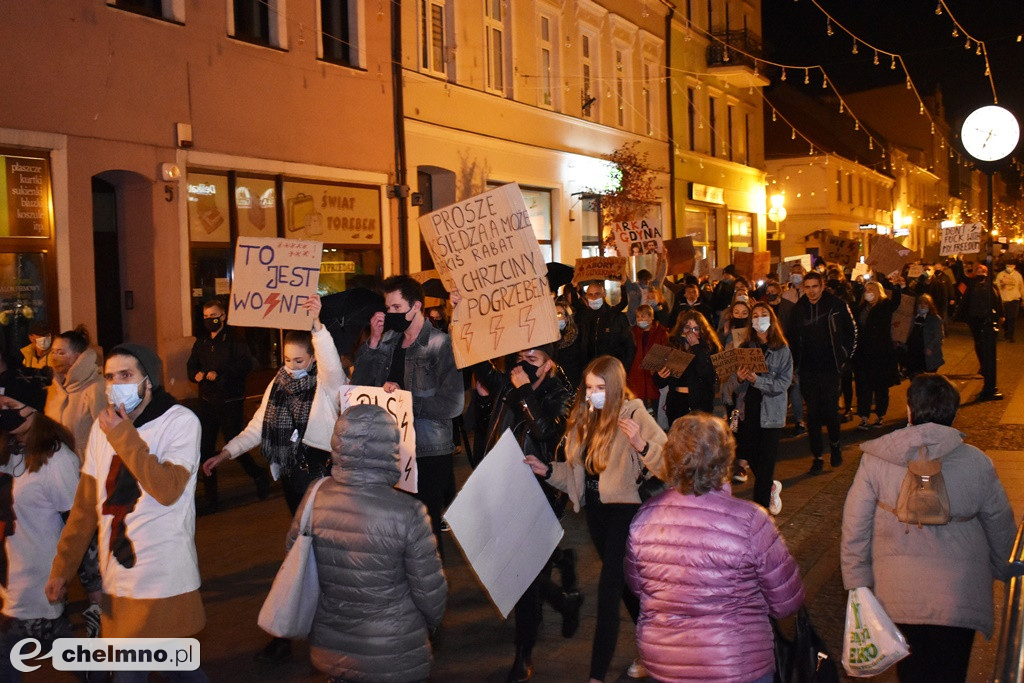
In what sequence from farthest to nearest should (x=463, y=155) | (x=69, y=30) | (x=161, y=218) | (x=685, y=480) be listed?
(x=463, y=155) → (x=161, y=218) → (x=69, y=30) → (x=685, y=480)

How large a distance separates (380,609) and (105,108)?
1080cm

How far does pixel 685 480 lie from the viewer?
3.66 metres

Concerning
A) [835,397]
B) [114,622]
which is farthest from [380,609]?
[835,397]

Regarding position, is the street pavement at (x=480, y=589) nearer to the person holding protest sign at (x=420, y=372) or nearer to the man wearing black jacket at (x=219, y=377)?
the man wearing black jacket at (x=219, y=377)

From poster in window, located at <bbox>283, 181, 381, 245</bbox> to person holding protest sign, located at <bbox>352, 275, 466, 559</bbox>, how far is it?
996 cm

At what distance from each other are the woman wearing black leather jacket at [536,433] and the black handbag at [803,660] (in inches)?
76.6

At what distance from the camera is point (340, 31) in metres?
17.2

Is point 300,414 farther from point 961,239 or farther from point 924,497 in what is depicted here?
point 961,239

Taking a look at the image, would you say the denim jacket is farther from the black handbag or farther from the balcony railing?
the balcony railing

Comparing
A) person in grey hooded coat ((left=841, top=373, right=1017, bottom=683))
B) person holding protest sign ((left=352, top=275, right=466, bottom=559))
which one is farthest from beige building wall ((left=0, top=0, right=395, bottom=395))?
person in grey hooded coat ((left=841, top=373, right=1017, bottom=683))

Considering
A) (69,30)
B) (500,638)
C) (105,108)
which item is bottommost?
(500,638)

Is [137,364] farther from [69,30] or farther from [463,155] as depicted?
[463,155]

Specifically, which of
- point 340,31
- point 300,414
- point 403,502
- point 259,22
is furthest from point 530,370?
point 340,31

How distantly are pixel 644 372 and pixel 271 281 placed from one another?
525 centimetres
